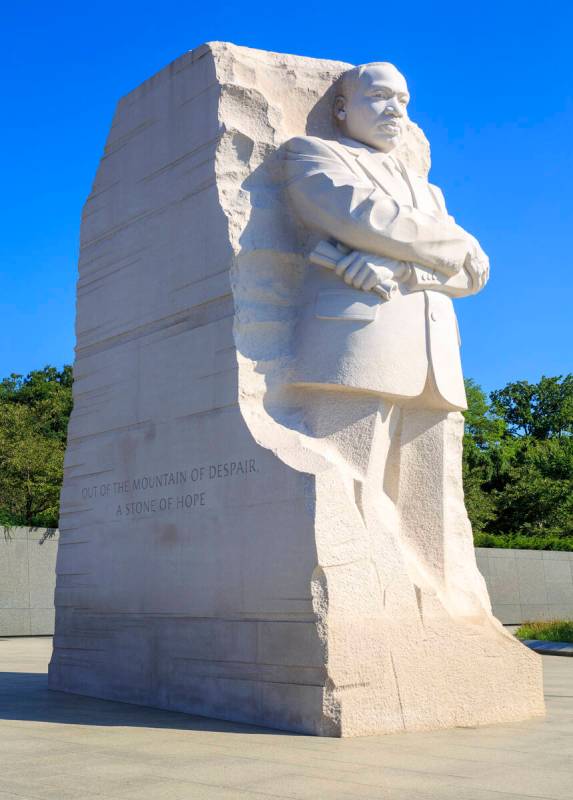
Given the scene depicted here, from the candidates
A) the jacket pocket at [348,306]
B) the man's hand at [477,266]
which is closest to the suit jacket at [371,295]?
the jacket pocket at [348,306]

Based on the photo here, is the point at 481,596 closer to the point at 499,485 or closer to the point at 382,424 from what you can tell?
the point at 382,424

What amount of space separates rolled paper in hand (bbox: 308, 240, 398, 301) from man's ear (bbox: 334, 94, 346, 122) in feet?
4.11

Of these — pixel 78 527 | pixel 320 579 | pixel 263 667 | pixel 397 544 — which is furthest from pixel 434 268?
pixel 78 527

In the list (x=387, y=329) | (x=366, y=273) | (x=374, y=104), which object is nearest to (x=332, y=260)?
(x=366, y=273)

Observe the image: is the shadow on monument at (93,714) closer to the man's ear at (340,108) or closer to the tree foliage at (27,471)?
the man's ear at (340,108)

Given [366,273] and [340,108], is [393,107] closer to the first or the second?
[340,108]

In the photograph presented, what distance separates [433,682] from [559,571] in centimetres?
1860

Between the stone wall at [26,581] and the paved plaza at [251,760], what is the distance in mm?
10488

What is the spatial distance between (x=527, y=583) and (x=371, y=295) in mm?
17756

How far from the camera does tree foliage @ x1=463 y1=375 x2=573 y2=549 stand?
32.1 metres

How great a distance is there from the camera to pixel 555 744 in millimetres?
5828

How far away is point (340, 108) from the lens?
7.85 meters

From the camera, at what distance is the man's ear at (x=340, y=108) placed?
7.80 m

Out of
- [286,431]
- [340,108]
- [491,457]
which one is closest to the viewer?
[286,431]
